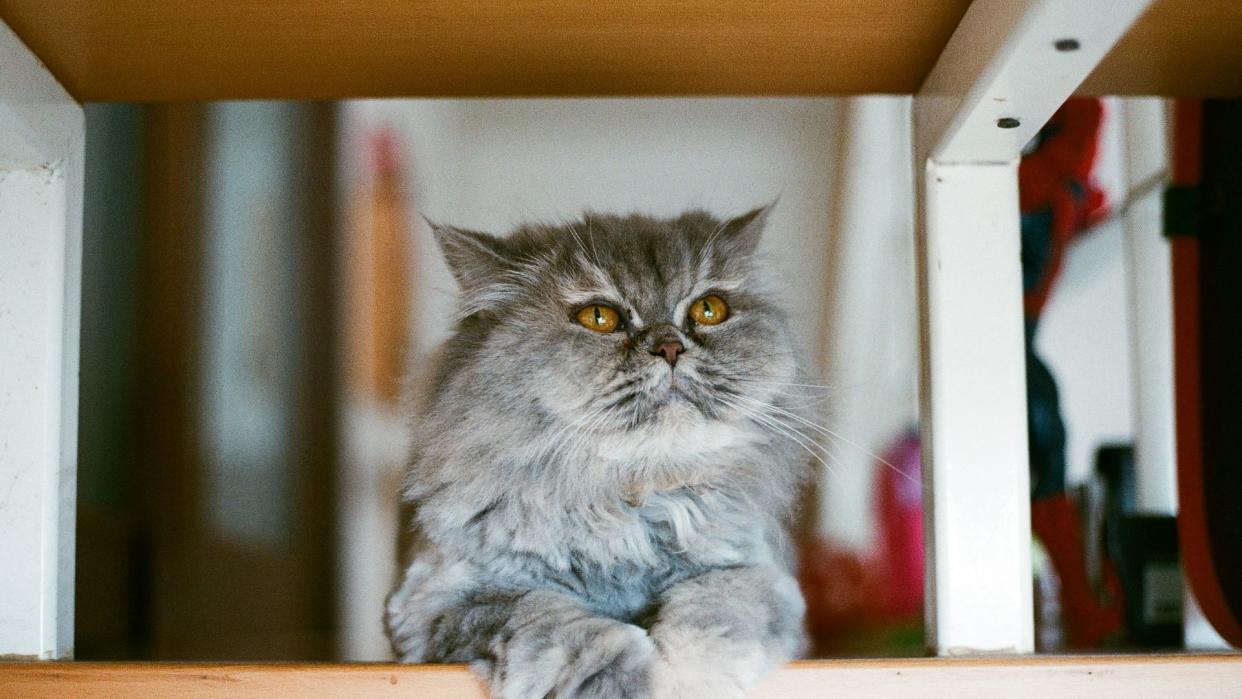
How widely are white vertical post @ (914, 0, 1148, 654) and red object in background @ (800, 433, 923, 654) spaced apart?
122cm

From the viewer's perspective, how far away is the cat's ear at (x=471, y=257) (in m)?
1.23

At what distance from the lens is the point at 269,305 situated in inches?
128

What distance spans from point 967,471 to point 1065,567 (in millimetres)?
819

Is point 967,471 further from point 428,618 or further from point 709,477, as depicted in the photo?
point 428,618

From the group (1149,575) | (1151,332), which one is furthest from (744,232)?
(1151,332)

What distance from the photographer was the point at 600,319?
118cm

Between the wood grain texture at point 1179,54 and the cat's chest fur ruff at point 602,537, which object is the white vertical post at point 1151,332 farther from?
the cat's chest fur ruff at point 602,537

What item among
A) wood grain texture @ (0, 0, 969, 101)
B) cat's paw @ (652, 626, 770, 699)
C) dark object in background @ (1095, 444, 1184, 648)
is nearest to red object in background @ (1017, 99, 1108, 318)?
dark object in background @ (1095, 444, 1184, 648)

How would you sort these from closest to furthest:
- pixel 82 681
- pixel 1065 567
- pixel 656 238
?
pixel 82 681 → pixel 656 238 → pixel 1065 567

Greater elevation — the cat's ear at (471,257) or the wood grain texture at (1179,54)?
the wood grain texture at (1179,54)

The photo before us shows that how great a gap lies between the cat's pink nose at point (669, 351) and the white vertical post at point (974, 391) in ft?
0.98

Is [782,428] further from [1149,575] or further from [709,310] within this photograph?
[1149,575]

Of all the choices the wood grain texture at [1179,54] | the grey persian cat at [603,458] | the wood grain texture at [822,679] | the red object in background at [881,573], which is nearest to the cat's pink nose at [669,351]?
the grey persian cat at [603,458]

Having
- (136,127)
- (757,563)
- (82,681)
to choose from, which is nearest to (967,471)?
(757,563)
